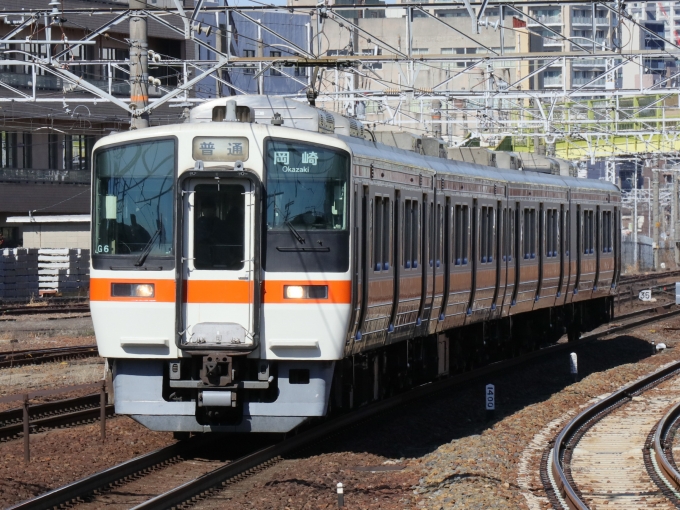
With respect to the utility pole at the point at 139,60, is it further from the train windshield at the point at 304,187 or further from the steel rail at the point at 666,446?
the steel rail at the point at 666,446

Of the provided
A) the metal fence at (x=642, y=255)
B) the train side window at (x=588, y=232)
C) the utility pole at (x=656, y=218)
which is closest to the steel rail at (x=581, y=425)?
the train side window at (x=588, y=232)

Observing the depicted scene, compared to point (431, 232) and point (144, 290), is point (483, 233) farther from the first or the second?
point (144, 290)

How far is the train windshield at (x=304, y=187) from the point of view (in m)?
11.0

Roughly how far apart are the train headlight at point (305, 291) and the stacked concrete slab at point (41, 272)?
25.3m

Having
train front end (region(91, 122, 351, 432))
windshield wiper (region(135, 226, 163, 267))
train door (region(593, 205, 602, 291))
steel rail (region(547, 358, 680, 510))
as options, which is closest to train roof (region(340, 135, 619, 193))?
train door (region(593, 205, 602, 291))

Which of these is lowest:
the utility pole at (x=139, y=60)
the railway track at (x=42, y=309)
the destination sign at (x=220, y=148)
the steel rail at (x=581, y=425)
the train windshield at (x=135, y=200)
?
the steel rail at (x=581, y=425)

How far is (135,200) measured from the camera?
36.4 ft

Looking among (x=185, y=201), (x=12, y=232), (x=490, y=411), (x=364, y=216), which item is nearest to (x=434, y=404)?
(x=490, y=411)

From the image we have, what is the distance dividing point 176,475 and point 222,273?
1716 mm

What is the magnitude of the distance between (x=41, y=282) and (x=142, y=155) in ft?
86.9

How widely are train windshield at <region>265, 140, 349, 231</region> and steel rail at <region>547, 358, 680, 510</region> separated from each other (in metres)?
2.83

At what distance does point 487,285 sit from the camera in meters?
17.4

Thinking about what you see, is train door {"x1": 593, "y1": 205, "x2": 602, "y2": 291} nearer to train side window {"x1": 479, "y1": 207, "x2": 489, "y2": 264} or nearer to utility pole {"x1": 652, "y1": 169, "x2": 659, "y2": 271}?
train side window {"x1": 479, "y1": 207, "x2": 489, "y2": 264}

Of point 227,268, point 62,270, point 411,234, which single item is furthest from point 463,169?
point 62,270
